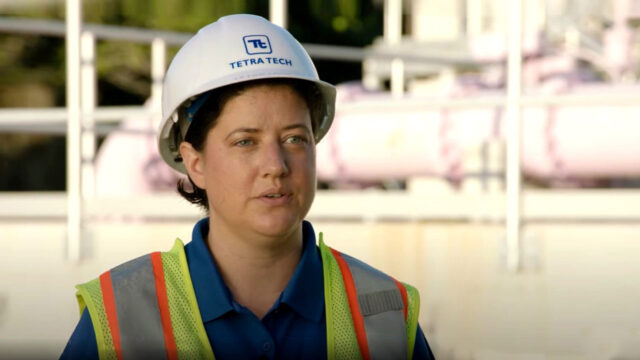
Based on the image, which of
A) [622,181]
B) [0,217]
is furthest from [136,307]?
[622,181]

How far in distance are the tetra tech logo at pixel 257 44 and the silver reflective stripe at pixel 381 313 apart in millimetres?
484

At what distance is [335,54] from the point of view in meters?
6.81

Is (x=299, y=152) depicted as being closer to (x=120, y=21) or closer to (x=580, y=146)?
(x=580, y=146)

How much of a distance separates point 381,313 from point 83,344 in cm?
59

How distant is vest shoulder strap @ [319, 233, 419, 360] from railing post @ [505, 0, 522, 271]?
182cm

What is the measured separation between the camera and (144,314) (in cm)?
199

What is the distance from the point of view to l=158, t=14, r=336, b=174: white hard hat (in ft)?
6.70

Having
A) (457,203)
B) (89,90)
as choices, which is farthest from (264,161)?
(89,90)

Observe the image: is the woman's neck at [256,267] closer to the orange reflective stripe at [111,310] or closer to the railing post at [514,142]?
the orange reflective stripe at [111,310]

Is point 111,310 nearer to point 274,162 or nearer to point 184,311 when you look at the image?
point 184,311

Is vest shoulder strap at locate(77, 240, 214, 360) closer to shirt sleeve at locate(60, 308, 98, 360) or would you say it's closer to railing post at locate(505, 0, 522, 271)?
shirt sleeve at locate(60, 308, 98, 360)

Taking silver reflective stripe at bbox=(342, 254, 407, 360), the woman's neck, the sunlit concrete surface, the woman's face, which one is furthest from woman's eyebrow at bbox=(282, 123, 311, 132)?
the sunlit concrete surface

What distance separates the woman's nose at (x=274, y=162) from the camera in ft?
6.40

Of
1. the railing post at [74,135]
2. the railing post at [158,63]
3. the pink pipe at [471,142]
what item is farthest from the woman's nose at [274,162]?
the railing post at [158,63]
